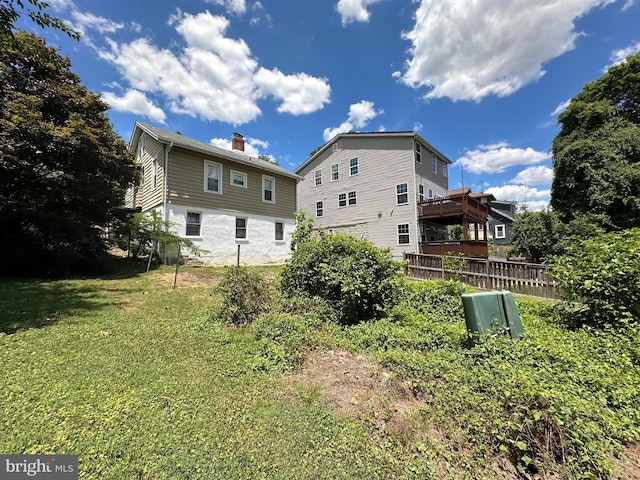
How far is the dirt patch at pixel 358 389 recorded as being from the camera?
2.33 meters

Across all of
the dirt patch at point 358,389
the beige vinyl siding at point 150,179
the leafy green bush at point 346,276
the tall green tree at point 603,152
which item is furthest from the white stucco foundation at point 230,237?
the tall green tree at point 603,152

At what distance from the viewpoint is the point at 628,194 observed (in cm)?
1307

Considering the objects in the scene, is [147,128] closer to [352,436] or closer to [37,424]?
[37,424]

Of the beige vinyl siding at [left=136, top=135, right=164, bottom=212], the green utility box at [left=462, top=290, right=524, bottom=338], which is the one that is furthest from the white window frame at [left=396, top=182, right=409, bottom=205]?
the green utility box at [left=462, top=290, right=524, bottom=338]

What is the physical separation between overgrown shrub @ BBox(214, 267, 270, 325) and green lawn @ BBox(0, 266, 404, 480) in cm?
37

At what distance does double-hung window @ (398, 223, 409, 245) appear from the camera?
16930 millimetres

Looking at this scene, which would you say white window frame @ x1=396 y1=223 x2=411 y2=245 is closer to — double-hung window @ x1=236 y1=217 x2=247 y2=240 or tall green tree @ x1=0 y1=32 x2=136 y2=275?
double-hung window @ x1=236 y1=217 x2=247 y2=240

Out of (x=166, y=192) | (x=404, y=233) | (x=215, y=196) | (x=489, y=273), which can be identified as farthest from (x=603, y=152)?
(x=166, y=192)

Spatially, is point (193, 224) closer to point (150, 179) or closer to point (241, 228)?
point (241, 228)

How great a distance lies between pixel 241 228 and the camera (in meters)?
14.6

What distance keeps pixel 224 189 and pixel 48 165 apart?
6.50 metres

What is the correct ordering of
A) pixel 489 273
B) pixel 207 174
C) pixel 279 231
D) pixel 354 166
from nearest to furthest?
pixel 489 273 < pixel 207 174 < pixel 279 231 < pixel 354 166

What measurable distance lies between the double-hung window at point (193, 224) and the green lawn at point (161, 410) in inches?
330

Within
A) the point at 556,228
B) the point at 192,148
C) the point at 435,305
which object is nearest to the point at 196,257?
the point at 192,148
